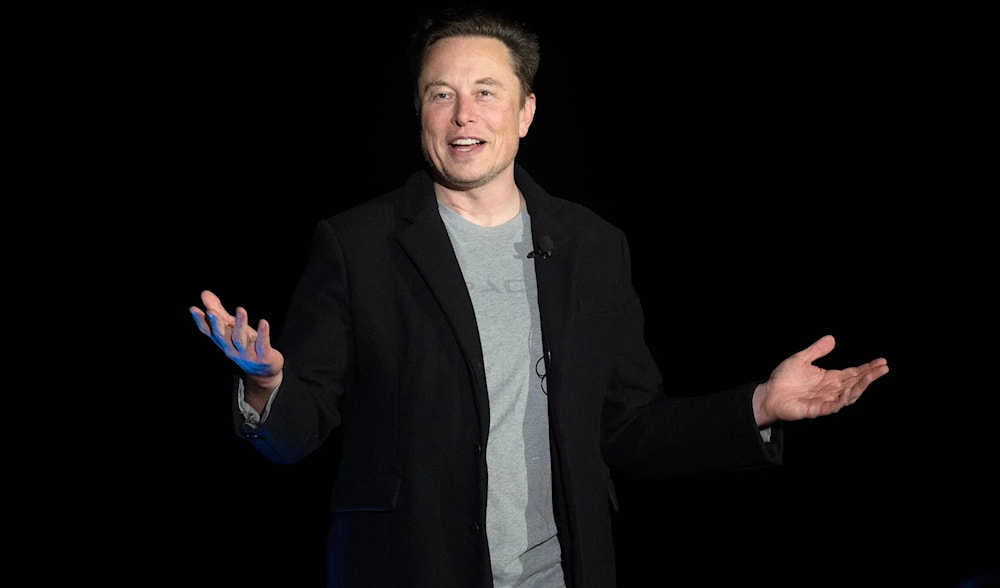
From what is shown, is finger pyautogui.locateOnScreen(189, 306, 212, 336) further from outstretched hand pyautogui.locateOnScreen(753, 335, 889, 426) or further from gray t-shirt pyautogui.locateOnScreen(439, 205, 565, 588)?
outstretched hand pyautogui.locateOnScreen(753, 335, 889, 426)

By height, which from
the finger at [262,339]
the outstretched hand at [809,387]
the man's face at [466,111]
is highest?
the man's face at [466,111]

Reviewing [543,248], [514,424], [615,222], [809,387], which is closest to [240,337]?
[514,424]

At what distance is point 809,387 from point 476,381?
2.22ft

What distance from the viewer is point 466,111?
2160 millimetres

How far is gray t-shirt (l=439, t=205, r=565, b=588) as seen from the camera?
6.66ft

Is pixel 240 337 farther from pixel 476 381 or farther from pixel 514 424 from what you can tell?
pixel 514 424

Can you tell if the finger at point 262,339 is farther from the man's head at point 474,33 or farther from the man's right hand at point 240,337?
the man's head at point 474,33

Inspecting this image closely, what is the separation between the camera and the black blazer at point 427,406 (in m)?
2.00

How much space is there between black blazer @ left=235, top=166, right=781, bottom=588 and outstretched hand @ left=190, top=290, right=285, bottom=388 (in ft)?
0.30

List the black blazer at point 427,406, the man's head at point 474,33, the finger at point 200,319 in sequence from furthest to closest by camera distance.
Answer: the man's head at point 474,33, the black blazer at point 427,406, the finger at point 200,319

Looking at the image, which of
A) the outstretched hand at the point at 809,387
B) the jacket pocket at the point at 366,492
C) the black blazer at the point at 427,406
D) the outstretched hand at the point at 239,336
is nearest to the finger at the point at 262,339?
the outstretched hand at the point at 239,336

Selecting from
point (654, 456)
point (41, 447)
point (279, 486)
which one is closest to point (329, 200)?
point (279, 486)

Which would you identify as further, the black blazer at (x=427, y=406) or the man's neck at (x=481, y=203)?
the man's neck at (x=481, y=203)

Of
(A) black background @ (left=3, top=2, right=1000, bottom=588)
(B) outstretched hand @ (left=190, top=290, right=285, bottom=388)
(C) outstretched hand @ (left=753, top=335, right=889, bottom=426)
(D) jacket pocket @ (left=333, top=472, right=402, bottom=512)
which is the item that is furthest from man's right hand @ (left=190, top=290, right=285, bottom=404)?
(A) black background @ (left=3, top=2, right=1000, bottom=588)
